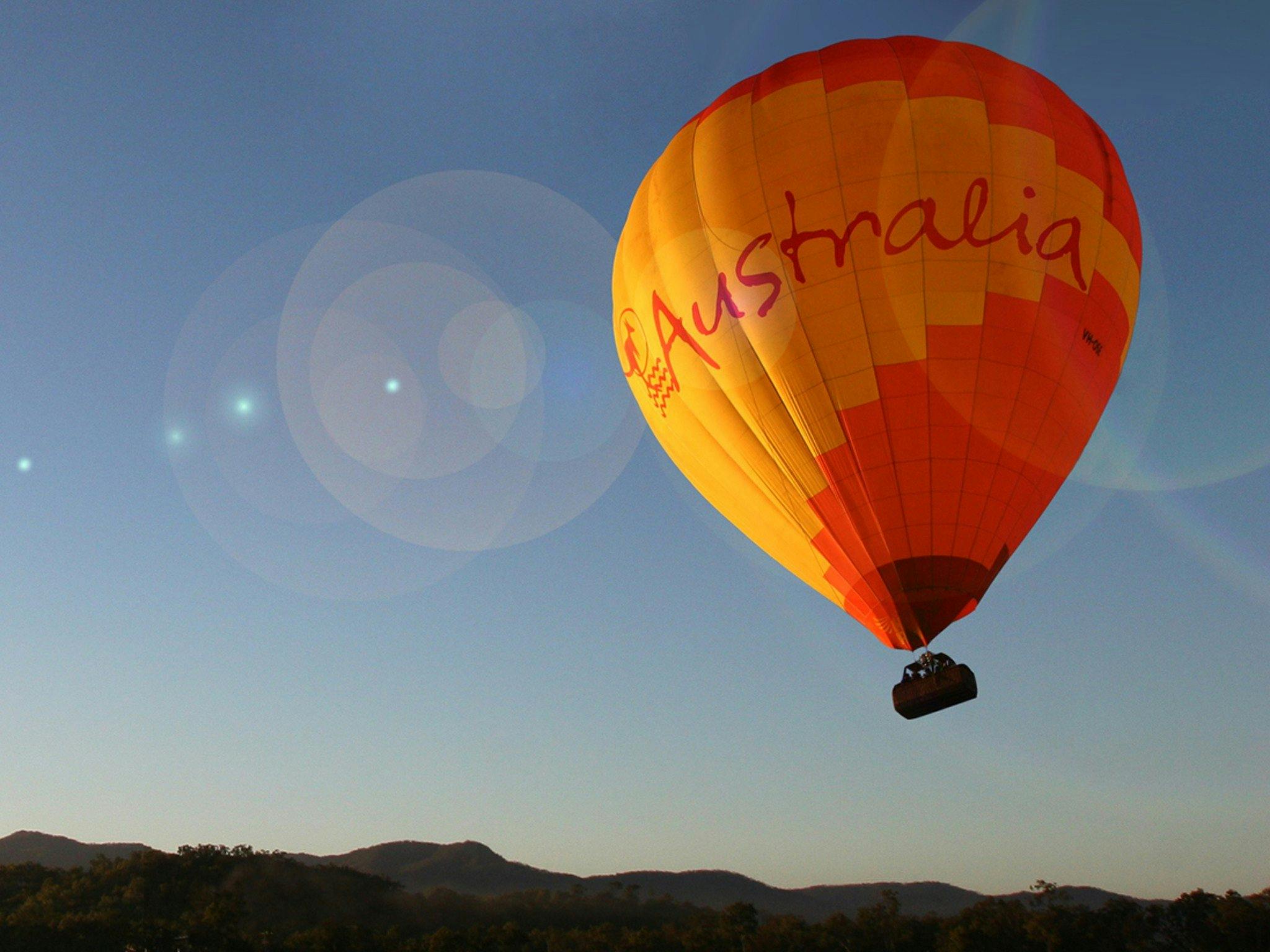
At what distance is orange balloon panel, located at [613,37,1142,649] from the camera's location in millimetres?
14953

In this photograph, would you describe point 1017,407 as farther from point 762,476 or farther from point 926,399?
point 762,476

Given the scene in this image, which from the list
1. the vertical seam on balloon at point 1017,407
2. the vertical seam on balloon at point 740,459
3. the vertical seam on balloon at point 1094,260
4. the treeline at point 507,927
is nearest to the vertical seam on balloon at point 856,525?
the vertical seam on balloon at point 740,459

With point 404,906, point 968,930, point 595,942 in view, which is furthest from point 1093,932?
point 404,906

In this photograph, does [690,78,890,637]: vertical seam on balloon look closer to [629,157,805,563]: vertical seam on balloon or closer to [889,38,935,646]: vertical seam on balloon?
[629,157,805,563]: vertical seam on balloon

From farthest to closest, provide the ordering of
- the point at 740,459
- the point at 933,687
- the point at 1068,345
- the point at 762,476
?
1. the point at 740,459
2. the point at 762,476
3. the point at 1068,345
4. the point at 933,687

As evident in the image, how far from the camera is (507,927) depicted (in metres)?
60.5

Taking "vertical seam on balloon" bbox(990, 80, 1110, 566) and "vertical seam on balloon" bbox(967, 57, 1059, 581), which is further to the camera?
"vertical seam on balloon" bbox(990, 80, 1110, 566)

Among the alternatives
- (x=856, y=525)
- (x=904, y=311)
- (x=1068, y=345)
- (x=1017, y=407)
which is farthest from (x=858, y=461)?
(x=1068, y=345)

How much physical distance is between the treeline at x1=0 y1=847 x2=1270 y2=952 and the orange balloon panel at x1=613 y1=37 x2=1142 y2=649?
157ft

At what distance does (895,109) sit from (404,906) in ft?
430

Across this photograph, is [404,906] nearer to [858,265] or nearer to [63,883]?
[63,883]

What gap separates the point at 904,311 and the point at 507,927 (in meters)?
56.9

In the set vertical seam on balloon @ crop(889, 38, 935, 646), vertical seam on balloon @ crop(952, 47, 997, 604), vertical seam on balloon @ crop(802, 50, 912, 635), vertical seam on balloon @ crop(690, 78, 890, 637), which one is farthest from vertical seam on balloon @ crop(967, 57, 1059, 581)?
vertical seam on balloon @ crop(690, 78, 890, 637)

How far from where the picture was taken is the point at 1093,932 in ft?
219
